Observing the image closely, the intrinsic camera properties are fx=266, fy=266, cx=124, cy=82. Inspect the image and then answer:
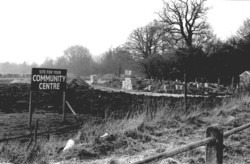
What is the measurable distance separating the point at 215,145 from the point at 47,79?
732 centimetres

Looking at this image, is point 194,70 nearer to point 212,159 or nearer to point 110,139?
point 110,139

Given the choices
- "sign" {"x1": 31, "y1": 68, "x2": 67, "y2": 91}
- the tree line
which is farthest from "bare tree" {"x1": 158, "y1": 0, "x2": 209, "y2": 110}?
"sign" {"x1": 31, "y1": 68, "x2": 67, "y2": 91}

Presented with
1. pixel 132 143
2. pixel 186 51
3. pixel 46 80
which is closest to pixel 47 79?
pixel 46 80

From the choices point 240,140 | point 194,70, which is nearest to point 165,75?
point 194,70

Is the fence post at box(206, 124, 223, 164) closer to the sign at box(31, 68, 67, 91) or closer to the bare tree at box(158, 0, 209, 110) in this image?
the sign at box(31, 68, 67, 91)

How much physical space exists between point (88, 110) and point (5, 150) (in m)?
7.17

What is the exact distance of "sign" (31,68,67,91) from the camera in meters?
9.16

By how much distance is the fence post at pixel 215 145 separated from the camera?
3275 mm

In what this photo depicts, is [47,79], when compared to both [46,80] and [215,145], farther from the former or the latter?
[215,145]

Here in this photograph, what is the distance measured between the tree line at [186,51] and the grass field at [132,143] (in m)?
12.2

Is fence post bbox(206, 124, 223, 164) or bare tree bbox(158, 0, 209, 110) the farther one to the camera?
bare tree bbox(158, 0, 209, 110)

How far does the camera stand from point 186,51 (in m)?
34.1

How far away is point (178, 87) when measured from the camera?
90.1 feet

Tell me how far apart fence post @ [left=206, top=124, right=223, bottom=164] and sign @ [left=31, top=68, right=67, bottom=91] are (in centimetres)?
709
